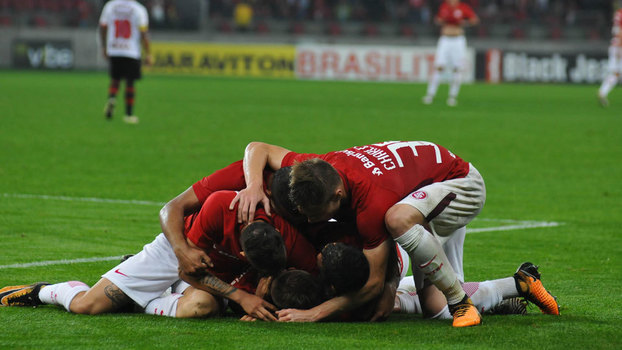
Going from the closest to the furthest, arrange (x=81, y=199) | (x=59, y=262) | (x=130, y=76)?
(x=59, y=262) < (x=81, y=199) < (x=130, y=76)

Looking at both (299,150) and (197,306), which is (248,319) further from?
(299,150)

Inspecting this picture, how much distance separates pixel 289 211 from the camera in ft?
16.9

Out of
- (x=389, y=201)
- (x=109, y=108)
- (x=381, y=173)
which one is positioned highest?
(x=381, y=173)

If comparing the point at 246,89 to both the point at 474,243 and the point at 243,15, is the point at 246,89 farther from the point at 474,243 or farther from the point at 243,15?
the point at 474,243

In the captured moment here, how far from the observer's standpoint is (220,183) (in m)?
5.56

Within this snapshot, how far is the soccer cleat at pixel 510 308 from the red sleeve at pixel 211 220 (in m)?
1.51

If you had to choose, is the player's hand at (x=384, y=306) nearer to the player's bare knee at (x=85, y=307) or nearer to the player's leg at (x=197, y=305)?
the player's leg at (x=197, y=305)

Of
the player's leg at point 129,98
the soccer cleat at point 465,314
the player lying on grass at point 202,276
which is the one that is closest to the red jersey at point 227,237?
the player lying on grass at point 202,276

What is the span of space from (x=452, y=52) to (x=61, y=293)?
20.0m

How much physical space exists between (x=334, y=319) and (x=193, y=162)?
7486 millimetres

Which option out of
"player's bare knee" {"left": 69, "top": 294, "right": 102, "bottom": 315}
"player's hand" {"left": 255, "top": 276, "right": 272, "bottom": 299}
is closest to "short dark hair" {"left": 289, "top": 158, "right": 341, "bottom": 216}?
"player's hand" {"left": 255, "top": 276, "right": 272, "bottom": 299}

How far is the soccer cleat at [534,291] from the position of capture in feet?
17.9

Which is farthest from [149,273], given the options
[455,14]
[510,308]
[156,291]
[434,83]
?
[434,83]

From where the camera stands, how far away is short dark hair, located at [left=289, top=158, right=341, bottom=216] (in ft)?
15.9
